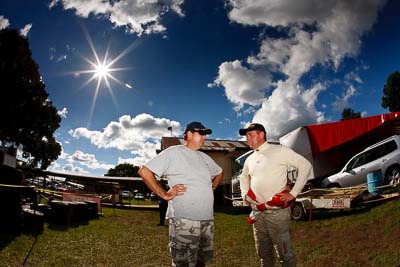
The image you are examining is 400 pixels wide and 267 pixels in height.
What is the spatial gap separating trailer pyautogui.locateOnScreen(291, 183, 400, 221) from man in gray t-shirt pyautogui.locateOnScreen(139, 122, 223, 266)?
8288mm

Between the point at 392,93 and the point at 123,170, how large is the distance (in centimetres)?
8844

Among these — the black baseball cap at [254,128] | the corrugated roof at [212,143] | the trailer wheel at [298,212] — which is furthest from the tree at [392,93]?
the black baseball cap at [254,128]

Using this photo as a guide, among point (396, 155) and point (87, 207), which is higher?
point (396, 155)

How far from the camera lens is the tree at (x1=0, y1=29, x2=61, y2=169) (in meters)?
21.9

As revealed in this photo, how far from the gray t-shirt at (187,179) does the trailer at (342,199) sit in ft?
27.4

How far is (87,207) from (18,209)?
23.3 feet

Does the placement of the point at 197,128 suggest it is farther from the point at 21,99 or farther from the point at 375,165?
the point at 21,99

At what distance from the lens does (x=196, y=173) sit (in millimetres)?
3508

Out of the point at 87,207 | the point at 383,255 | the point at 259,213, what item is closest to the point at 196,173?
the point at 259,213

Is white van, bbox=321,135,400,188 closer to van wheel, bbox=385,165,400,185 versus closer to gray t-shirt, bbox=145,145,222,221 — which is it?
van wheel, bbox=385,165,400,185

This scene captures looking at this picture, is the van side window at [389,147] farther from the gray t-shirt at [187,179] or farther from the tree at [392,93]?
the tree at [392,93]

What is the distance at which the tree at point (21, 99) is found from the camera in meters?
21.9

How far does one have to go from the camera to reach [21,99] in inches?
894

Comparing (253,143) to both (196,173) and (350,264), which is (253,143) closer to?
(196,173)
